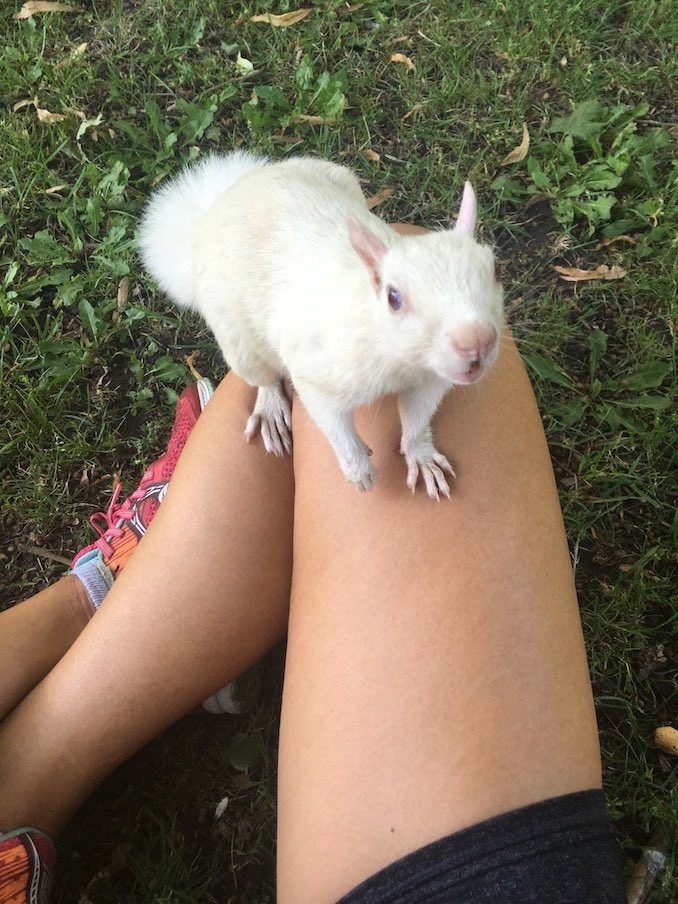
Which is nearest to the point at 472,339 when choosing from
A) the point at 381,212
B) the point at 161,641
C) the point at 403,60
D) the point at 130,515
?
the point at 161,641

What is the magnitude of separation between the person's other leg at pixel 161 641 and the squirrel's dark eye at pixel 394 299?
2.20 feet

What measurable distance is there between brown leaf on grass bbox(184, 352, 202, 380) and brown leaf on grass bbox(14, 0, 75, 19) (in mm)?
1720

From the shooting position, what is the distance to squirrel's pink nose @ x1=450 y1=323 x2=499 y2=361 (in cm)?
128

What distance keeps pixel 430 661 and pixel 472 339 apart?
2.08 feet

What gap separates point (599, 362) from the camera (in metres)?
2.57

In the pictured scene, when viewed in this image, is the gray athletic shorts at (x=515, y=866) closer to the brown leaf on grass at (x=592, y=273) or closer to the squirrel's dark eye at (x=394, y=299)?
the squirrel's dark eye at (x=394, y=299)

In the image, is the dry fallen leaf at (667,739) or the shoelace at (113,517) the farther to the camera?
the shoelace at (113,517)

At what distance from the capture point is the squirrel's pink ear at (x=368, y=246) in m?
1.40

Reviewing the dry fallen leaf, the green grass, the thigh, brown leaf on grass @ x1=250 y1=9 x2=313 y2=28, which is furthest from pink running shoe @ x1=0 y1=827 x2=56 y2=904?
brown leaf on grass @ x1=250 y1=9 x2=313 y2=28

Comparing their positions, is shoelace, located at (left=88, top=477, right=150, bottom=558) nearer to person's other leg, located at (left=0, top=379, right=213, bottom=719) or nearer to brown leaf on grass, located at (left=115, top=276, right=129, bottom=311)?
person's other leg, located at (left=0, top=379, right=213, bottom=719)

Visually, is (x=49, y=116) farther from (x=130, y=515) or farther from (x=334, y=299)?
(x=334, y=299)

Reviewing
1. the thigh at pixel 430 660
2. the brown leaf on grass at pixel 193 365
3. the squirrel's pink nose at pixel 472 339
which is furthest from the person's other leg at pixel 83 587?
the squirrel's pink nose at pixel 472 339

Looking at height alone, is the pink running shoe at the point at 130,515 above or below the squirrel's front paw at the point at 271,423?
below

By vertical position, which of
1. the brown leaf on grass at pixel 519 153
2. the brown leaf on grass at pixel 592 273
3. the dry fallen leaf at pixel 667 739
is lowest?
the dry fallen leaf at pixel 667 739
